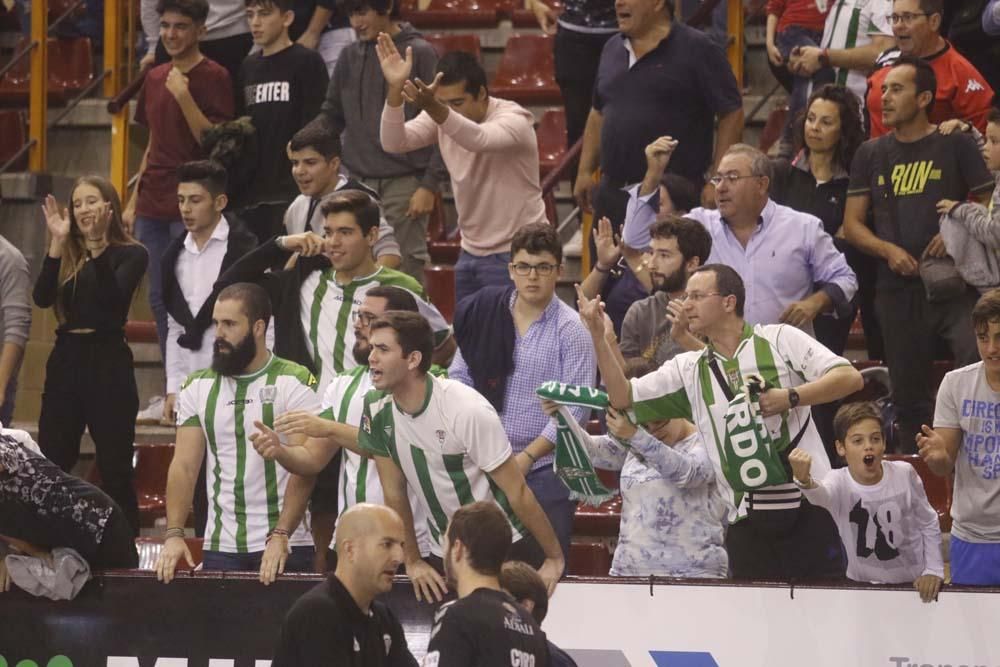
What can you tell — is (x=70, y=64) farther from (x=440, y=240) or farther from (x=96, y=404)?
(x=96, y=404)

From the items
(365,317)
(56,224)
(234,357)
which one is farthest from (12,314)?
(365,317)

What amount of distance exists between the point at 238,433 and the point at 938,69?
4134 mm

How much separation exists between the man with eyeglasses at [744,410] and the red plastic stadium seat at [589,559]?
4.08 ft

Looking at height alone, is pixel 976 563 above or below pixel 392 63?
below

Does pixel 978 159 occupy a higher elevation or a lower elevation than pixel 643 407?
higher

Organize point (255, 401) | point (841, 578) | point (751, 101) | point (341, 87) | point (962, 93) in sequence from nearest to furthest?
1. point (841, 578)
2. point (255, 401)
3. point (962, 93)
4. point (341, 87)
5. point (751, 101)

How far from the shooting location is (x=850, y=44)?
959 cm

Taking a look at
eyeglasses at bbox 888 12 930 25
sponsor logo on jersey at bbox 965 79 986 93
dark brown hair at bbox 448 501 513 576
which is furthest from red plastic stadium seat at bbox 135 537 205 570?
sponsor logo on jersey at bbox 965 79 986 93

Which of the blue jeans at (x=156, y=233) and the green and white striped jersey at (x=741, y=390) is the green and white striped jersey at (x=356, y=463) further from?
the blue jeans at (x=156, y=233)

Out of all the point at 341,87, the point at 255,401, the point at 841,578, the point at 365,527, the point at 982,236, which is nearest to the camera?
the point at 365,527

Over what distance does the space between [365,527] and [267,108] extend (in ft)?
14.8

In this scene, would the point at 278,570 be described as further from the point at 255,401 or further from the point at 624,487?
the point at 624,487

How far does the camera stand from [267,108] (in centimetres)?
948

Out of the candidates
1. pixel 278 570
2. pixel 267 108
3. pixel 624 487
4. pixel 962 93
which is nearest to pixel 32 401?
pixel 267 108
